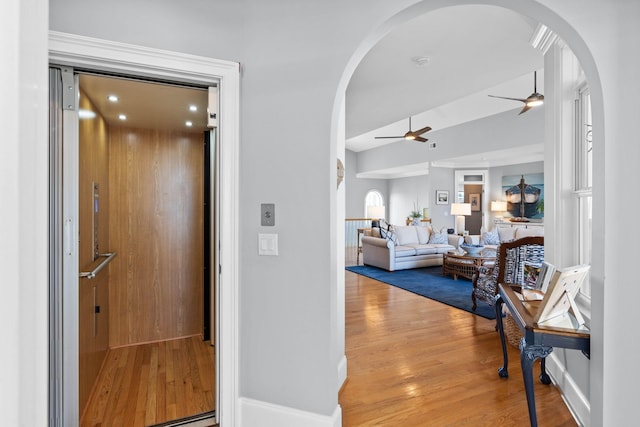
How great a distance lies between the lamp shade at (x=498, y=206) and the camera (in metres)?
9.10

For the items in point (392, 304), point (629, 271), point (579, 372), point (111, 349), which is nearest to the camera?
point (629, 271)

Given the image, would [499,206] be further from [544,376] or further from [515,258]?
[544,376]

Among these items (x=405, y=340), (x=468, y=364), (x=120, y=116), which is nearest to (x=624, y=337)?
(x=468, y=364)

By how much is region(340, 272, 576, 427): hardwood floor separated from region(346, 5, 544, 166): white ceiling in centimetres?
267

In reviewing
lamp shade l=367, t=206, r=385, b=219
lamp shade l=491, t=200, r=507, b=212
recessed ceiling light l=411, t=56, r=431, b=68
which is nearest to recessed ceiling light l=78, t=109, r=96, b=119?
recessed ceiling light l=411, t=56, r=431, b=68

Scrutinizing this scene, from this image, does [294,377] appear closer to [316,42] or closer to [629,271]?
[629,271]

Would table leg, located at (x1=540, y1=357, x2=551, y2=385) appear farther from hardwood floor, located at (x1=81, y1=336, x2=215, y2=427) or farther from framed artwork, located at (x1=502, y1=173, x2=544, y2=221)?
framed artwork, located at (x1=502, y1=173, x2=544, y2=221)

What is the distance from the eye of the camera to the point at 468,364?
2754mm

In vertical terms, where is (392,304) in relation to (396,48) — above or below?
below

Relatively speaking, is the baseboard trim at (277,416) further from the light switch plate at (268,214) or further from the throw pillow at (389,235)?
the throw pillow at (389,235)

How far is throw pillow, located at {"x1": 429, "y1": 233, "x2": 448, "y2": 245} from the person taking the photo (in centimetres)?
747

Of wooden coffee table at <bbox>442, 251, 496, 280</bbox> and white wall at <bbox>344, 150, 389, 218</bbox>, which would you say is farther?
white wall at <bbox>344, 150, 389, 218</bbox>

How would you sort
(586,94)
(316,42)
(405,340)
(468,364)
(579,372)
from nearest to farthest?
(316,42) → (579,372) → (586,94) → (468,364) → (405,340)
